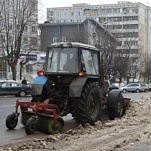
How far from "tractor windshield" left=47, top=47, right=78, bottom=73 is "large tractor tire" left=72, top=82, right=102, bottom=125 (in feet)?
2.58

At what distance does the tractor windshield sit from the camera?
1209 centimetres

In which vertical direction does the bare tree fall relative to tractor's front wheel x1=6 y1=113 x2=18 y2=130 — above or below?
above

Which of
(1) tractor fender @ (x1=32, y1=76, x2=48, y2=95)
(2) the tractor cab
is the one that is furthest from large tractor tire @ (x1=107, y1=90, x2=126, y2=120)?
(1) tractor fender @ (x1=32, y1=76, x2=48, y2=95)

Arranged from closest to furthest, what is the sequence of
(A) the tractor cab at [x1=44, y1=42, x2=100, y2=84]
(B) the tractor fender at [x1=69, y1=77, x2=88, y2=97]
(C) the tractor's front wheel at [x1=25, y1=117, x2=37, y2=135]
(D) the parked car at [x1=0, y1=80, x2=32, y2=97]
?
(C) the tractor's front wheel at [x1=25, y1=117, x2=37, y2=135], (B) the tractor fender at [x1=69, y1=77, x2=88, y2=97], (A) the tractor cab at [x1=44, y1=42, x2=100, y2=84], (D) the parked car at [x1=0, y1=80, x2=32, y2=97]

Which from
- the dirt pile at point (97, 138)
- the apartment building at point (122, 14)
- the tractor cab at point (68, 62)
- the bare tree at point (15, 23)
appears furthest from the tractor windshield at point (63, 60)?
the apartment building at point (122, 14)

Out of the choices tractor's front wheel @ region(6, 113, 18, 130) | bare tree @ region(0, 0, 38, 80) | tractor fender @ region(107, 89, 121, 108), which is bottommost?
tractor's front wheel @ region(6, 113, 18, 130)

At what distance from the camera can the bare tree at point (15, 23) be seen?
41656 millimetres

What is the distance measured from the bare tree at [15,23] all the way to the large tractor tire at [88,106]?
29494 mm

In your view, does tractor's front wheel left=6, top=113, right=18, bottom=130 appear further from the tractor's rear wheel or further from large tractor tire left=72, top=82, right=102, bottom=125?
the tractor's rear wheel

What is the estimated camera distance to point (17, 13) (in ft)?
139

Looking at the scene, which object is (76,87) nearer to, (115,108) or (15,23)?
(115,108)

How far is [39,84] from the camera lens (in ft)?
40.3

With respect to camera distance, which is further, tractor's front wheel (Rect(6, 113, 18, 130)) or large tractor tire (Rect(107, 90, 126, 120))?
large tractor tire (Rect(107, 90, 126, 120))

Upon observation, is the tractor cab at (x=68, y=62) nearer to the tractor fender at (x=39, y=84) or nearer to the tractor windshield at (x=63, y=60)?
the tractor windshield at (x=63, y=60)
